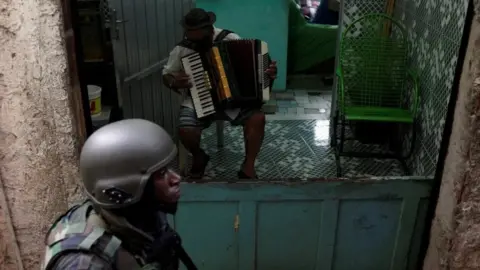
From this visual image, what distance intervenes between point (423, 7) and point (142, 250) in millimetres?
3310

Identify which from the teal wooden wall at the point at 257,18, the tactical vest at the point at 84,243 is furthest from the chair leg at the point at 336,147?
the tactical vest at the point at 84,243

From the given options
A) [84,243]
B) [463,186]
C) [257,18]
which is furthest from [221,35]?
[84,243]

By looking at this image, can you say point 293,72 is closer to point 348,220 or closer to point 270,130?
point 270,130

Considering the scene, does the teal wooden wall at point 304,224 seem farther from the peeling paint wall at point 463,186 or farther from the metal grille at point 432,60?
the metal grille at point 432,60

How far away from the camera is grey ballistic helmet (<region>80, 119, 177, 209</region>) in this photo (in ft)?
4.36

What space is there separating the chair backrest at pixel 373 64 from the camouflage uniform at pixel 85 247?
3179 millimetres

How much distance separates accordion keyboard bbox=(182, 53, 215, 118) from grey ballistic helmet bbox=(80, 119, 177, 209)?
6.71ft

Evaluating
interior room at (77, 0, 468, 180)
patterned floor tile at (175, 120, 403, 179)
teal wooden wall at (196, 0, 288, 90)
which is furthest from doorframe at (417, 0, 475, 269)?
teal wooden wall at (196, 0, 288, 90)

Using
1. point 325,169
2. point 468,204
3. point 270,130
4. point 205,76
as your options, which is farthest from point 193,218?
point 270,130

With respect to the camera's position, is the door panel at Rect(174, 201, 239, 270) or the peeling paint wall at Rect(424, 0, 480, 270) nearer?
the peeling paint wall at Rect(424, 0, 480, 270)

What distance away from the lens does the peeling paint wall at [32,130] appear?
1963 mm

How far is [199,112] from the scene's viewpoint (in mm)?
3502

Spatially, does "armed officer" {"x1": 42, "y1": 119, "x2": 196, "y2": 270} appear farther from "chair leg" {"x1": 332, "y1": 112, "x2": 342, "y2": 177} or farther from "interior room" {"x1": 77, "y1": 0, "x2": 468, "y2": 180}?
"chair leg" {"x1": 332, "y1": 112, "x2": 342, "y2": 177}

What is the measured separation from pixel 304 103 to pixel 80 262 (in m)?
4.60
